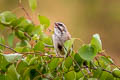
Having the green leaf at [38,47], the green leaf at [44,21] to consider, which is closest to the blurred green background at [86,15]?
the green leaf at [44,21]

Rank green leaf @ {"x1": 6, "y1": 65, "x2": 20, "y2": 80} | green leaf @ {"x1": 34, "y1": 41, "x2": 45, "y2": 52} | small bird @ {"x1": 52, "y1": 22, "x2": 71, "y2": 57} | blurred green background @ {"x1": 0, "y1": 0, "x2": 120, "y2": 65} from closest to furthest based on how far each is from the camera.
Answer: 1. green leaf @ {"x1": 6, "y1": 65, "x2": 20, "y2": 80}
2. green leaf @ {"x1": 34, "y1": 41, "x2": 45, "y2": 52}
3. small bird @ {"x1": 52, "y1": 22, "x2": 71, "y2": 57}
4. blurred green background @ {"x1": 0, "y1": 0, "x2": 120, "y2": 65}

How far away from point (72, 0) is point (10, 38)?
4.57 meters

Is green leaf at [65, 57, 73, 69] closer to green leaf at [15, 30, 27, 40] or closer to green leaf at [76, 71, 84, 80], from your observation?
green leaf at [76, 71, 84, 80]

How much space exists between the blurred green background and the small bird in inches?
135

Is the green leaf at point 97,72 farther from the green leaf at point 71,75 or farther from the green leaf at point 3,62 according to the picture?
the green leaf at point 3,62

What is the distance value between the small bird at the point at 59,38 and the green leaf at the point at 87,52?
220mm

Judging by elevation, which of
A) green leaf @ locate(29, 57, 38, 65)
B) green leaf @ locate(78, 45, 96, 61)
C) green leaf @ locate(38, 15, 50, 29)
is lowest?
green leaf @ locate(29, 57, 38, 65)

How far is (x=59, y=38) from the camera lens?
1559 mm

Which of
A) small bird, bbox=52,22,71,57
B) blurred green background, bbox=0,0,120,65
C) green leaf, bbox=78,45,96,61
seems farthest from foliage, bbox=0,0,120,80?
blurred green background, bbox=0,0,120,65

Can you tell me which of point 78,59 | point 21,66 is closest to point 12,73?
point 21,66

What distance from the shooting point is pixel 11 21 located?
1574 mm

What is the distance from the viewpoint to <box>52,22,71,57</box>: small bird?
1526 mm

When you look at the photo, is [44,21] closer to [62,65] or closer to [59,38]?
[59,38]

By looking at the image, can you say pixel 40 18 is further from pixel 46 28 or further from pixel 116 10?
pixel 116 10
